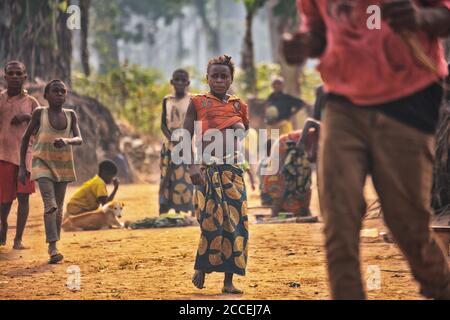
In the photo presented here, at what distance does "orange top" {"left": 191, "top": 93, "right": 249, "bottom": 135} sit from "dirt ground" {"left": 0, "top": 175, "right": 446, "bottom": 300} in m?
1.11

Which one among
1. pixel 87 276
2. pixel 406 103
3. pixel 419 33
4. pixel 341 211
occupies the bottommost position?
→ pixel 87 276

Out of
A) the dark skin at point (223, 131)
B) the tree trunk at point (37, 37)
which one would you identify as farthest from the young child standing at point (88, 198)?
the tree trunk at point (37, 37)

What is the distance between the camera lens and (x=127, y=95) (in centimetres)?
2470

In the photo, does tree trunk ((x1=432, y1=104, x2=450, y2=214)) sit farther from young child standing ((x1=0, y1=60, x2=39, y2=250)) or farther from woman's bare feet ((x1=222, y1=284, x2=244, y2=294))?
young child standing ((x1=0, y1=60, x2=39, y2=250))

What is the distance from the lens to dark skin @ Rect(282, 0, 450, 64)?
Answer: 13.6 ft

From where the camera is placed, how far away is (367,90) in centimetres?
429

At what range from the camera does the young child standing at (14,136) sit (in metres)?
9.55

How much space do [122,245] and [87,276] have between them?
7.22ft

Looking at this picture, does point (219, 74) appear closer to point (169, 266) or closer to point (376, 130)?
point (169, 266)

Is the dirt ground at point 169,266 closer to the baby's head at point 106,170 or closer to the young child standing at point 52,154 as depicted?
the young child standing at point 52,154

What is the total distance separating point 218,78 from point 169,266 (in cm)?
188

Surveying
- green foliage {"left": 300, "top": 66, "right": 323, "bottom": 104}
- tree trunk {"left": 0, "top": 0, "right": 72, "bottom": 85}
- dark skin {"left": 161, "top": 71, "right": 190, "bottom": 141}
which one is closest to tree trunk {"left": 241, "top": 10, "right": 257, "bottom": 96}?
green foliage {"left": 300, "top": 66, "right": 323, "bottom": 104}

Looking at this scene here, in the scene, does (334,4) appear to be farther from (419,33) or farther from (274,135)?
(274,135)
